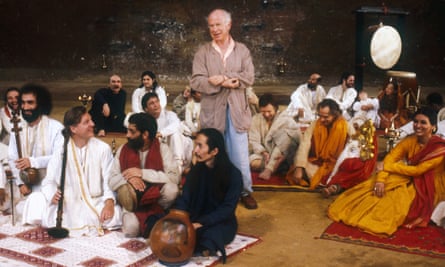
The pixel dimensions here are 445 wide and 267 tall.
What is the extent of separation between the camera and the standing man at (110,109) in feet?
31.3

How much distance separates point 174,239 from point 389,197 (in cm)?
212

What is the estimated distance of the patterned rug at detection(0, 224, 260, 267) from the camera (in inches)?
177

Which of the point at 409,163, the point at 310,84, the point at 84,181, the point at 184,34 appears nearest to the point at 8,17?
the point at 184,34

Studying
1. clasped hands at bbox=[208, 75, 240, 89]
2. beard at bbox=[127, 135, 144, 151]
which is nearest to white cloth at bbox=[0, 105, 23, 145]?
beard at bbox=[127, 135, 144, 151]

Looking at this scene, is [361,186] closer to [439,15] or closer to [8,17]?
[439,15]

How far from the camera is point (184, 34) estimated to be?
51.4 feet

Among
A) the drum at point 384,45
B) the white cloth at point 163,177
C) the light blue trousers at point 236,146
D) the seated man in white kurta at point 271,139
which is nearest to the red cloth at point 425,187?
the light blue trousers at point 236,146

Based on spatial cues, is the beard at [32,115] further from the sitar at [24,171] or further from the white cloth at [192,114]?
the white cloth at [192,114]

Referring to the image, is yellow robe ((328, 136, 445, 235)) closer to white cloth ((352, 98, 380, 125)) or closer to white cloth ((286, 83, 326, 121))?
white cloth ((352, 98, 380, 125))

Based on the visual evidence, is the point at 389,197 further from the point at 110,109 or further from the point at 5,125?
the point at 110,109

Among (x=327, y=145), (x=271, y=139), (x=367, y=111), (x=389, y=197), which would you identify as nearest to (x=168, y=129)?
(x=271, y=139)

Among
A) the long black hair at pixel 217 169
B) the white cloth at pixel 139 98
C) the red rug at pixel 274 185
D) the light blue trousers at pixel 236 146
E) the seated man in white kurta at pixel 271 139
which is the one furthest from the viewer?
the white cloth at pixel 139 98

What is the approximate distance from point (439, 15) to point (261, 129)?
31.8 feet

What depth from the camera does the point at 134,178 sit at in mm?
5062
